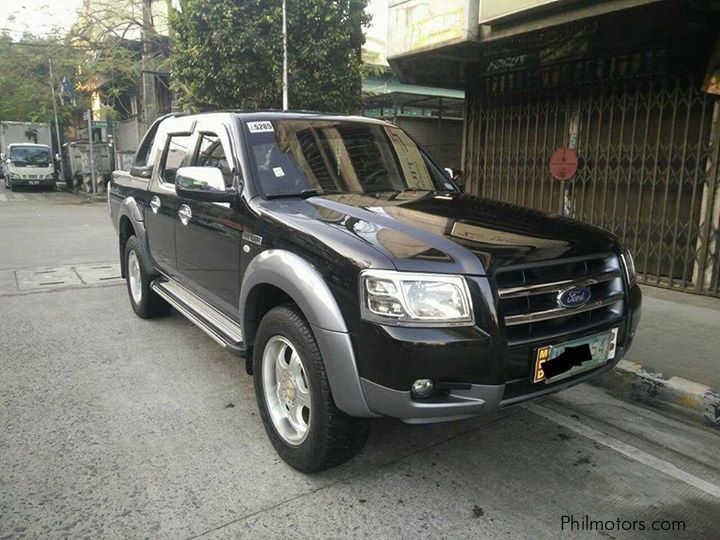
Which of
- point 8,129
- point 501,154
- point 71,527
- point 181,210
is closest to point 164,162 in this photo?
point 181,210

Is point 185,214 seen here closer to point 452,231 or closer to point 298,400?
point 298,400

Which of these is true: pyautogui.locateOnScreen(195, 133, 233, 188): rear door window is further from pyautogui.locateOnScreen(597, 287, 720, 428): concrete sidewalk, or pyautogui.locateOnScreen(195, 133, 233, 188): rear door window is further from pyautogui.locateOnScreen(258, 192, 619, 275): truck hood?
pyautogui.locateOnScreen(597, 287, 720, 428): concrete sidewalk

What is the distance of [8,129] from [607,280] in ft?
110

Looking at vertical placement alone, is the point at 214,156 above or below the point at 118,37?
below

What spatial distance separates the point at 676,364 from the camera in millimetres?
4297

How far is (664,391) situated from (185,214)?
3.46 metres

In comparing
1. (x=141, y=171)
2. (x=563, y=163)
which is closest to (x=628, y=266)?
(x=141, y=171)

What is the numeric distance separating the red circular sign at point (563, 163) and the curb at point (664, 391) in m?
3.58

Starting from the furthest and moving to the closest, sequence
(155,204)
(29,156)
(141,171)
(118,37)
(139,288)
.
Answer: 1. (29,156)
2. (118,37)
3. (139,288)
4. (141,171)
5. (155,204)

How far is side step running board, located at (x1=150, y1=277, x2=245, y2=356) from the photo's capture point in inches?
136

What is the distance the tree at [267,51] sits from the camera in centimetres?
1197

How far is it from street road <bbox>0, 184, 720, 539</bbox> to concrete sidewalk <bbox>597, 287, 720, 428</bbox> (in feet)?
0.44

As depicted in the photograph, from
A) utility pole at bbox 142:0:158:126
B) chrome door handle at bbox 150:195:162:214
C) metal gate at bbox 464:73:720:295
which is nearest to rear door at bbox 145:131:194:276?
chrome door handle at bbox 150:195:162:214

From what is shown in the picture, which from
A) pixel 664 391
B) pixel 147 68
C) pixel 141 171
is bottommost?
pixel 664 391
